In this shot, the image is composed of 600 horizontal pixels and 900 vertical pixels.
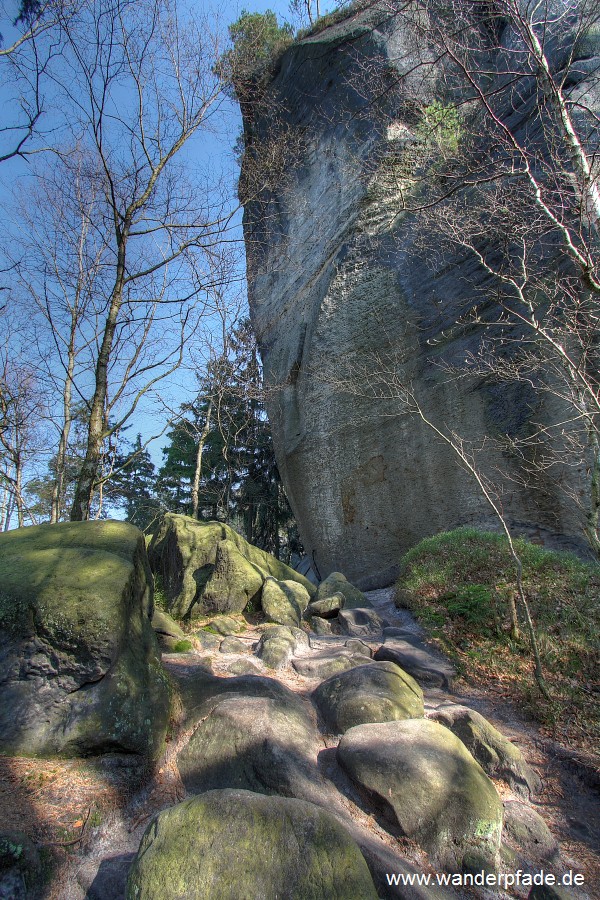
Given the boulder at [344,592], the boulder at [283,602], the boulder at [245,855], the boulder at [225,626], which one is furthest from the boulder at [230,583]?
the boulder at [245,855]

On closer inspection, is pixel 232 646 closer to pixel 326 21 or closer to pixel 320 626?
pixel 320 626

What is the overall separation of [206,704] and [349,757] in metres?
1.28

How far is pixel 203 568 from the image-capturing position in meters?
8.46

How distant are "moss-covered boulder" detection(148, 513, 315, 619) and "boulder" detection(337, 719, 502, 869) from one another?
4.82m

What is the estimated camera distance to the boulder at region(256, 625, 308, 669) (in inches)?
227

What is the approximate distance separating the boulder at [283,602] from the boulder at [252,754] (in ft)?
13.5

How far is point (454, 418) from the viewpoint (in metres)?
10.1

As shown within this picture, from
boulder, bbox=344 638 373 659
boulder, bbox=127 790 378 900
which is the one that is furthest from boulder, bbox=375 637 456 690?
boulder, bbox=127 790 378 900

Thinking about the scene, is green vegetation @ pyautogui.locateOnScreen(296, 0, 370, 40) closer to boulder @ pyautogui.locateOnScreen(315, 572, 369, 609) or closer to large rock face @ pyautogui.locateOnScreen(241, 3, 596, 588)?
large rock face @ pyautogui.locateOnScreen(241, 3, 596, 588)

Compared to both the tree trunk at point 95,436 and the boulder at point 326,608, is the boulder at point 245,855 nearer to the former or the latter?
the tree trunk at point 95,436

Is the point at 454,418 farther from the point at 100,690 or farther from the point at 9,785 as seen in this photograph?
the point at 9,785

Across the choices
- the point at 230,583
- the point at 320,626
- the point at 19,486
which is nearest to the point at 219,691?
the point at 320,626

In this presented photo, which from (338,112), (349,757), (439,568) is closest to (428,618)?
(439,568)

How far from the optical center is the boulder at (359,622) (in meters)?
7.52
